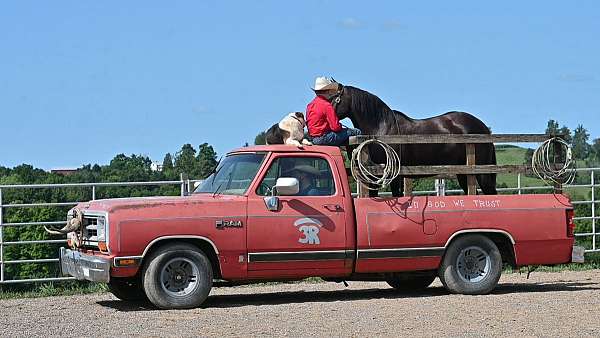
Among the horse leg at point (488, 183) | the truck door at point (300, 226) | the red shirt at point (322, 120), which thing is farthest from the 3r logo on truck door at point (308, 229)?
the horse leg at point (488, 183)

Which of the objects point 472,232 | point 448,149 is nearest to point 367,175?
point 472,232

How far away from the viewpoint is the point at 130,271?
11.1 meters

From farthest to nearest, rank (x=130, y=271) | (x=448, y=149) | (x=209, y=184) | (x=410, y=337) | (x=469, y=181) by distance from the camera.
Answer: (x=448, y=149) → (x=469, y=181) → (x=209, y=184) → (x=130, y=271) → (x=410, y=337)

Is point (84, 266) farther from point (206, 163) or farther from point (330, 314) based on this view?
point (206, 163)

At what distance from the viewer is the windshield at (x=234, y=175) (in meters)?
11.9

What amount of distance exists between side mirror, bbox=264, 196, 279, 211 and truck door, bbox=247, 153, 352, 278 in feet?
0.14

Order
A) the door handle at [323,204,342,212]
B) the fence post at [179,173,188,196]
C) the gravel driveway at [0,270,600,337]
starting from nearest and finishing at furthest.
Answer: the gravel driveway at [0,270,600,337] → the door handle at [323,204,342,212] → the fence post at [179,173,188,196]

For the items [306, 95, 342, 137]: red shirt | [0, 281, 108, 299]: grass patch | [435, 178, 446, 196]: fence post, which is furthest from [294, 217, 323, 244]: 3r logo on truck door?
[435, 178, 446, 196]: fence post

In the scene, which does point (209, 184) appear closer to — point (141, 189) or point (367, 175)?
point (367, 175)

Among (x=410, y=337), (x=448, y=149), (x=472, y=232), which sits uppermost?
(x=448, y=149)

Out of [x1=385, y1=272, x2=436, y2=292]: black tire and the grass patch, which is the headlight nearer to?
the grass patch

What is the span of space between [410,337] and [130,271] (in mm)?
3278

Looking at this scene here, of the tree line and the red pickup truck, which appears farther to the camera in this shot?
the tree line

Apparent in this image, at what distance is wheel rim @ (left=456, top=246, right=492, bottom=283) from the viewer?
41.2 ft
